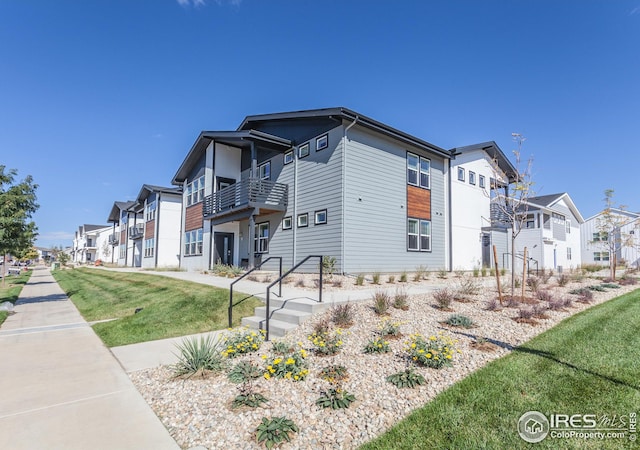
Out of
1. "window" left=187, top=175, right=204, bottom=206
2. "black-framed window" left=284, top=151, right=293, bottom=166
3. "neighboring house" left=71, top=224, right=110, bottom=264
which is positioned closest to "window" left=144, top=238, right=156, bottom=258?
"window" left=187, top=175, right=204, bottom=206

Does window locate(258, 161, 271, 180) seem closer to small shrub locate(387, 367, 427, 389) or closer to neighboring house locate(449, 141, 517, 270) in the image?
neighboring house locate(449, 141, 517, 270)

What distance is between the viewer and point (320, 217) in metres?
15.4

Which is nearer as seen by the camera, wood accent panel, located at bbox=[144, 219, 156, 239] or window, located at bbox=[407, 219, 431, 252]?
window, located at bbox=[407, 219, 431, 252]

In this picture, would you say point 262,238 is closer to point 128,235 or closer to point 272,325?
point 272,325

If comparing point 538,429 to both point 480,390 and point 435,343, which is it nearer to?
point 480,390

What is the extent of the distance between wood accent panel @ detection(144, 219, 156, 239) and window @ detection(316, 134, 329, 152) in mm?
19835

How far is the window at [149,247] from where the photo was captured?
2927 centimetres

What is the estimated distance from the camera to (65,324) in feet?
29.6

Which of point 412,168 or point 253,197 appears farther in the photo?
point 412,168

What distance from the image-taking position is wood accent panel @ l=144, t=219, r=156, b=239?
96.7 feet

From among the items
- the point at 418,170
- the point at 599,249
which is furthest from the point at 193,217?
the point at 599,249

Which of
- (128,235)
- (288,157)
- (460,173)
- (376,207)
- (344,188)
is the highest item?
(288,157)

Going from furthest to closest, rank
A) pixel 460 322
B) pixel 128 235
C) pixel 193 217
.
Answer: pixel 128 235 → pixel 193 217 → pixel 460 322

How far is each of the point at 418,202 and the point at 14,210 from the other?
17019 mm
